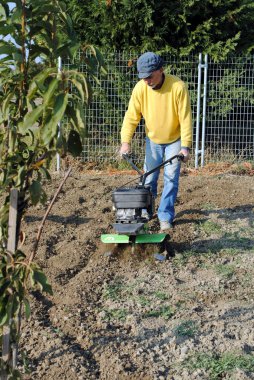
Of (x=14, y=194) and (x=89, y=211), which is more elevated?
(x=14, y=194)

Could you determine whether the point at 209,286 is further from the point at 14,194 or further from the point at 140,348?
the point at 14,194

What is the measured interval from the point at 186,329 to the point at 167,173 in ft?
8.21

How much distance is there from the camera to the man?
20.3 ft

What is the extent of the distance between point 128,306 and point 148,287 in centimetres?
48

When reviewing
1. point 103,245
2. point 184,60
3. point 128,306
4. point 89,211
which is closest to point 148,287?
point 128,306

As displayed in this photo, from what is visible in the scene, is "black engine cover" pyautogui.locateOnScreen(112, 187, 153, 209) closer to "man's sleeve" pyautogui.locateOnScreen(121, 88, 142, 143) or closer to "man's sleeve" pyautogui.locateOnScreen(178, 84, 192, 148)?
"man's sleeve" pyautogui.locateOnScreen(178, 84, 192, 148)

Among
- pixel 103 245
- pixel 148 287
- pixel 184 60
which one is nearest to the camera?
pixel 148 287

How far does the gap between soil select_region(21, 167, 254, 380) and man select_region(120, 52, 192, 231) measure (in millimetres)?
521

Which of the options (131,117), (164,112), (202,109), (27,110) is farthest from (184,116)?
(202,109)

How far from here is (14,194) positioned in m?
2.80

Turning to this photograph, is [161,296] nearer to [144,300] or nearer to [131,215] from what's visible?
[144,300]

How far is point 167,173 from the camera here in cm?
657

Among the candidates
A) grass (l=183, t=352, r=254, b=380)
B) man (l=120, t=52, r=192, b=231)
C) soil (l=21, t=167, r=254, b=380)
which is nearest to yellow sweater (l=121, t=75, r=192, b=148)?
man (l=120, t=52, r=192, b=231)

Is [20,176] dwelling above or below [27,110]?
below
